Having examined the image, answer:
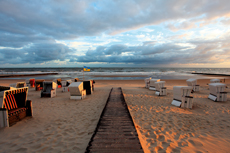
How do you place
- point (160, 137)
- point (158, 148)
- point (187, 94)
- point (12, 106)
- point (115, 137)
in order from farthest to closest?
1. point (187, 94)
2. point (12, 106)
3. point (160, 137)
4. point (115, 137)
5. point (158, 148)

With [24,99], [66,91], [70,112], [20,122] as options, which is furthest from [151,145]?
[66,91]

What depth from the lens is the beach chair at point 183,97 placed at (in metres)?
6.92

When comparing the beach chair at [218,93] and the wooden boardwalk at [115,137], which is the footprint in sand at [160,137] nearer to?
the wooden boardwalk at [115,137]

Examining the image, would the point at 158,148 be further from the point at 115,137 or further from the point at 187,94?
the point at 187,94

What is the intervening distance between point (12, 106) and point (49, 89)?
5.64 meters

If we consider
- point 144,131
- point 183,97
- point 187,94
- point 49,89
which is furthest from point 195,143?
point 49,89

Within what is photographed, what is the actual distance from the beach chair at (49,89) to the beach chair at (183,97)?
9.47 m

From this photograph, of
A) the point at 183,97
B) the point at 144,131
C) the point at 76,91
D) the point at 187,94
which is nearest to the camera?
the point at 144,131

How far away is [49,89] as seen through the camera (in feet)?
35.0

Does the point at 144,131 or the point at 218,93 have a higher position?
the point at 218,93

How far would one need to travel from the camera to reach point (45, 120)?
17.5ft

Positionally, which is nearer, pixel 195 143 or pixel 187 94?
pixel 195 143


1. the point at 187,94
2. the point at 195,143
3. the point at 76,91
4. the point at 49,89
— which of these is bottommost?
the point at 195,143

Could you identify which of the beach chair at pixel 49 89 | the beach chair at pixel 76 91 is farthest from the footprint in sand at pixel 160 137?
the beach chair at pixel 49 89
